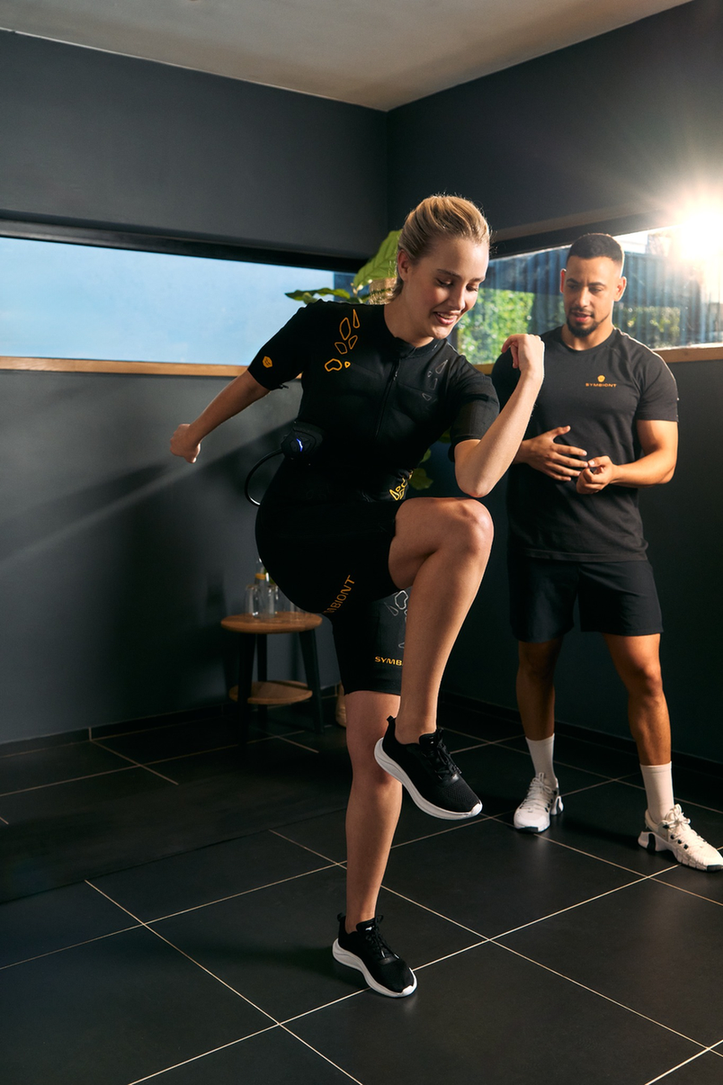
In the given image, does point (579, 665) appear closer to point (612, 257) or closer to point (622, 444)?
point (622, 444)

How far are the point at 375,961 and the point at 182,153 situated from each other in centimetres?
319

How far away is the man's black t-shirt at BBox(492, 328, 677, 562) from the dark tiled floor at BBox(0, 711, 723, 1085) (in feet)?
2.90

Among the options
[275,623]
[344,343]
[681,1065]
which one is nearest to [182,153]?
[275,623]

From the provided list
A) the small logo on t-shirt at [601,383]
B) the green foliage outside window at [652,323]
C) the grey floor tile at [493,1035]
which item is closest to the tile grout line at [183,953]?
the grey floor tile at [493,1035]

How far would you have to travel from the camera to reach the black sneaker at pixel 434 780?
1709 mm

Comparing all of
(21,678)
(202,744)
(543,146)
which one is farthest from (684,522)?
(21,678)

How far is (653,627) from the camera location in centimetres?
278

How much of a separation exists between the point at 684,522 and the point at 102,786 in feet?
7.28

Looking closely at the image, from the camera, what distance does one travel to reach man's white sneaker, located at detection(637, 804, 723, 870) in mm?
2662

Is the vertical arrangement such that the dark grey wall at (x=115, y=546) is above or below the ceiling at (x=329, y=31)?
below

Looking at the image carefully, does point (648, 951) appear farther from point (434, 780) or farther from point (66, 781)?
point (66, 781)

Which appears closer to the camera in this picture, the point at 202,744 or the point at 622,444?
the point at 622,444

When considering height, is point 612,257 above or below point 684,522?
above

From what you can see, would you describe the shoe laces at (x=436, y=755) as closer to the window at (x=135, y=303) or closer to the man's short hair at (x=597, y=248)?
the man's short hair at (x=597, y=248)
